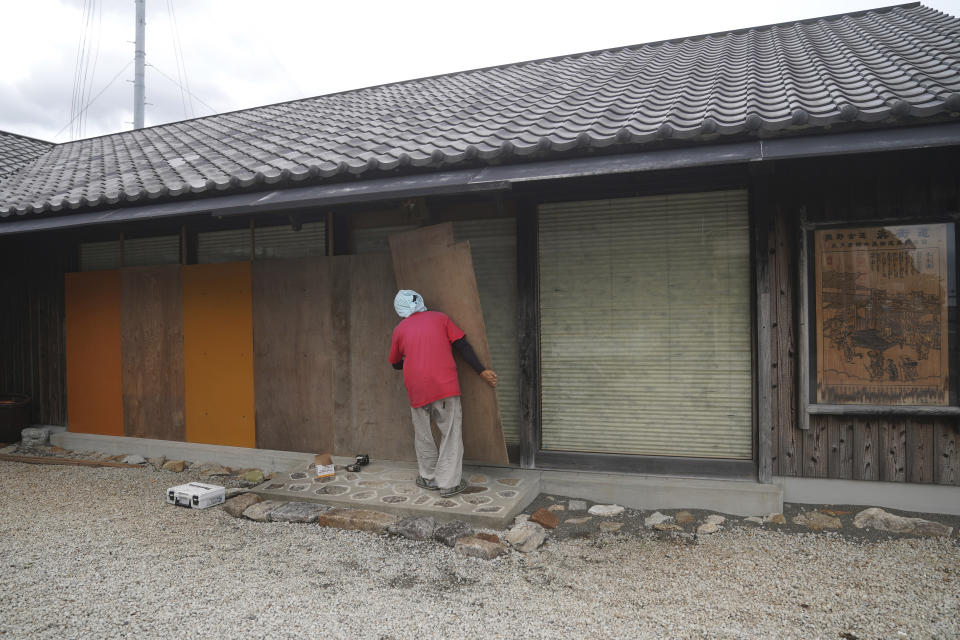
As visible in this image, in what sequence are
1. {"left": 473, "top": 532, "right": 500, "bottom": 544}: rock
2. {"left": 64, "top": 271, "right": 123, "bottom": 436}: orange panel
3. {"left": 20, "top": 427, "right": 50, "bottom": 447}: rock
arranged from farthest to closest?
{"left": 20, "top": 427, "right": 50, "bottom": 447}: rock, {"left": 64, "top": 271, "right": 123, "bottom": 436}: orange panel, {"left": 473, "top": 532, "right": 500, "bottom": 544}: rock

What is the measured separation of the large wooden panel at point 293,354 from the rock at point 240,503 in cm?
119

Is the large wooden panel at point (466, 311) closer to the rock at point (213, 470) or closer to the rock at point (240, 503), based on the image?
the rock at point (240, 503)

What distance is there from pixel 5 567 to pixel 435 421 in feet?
11.9

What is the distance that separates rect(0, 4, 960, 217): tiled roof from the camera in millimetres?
4738

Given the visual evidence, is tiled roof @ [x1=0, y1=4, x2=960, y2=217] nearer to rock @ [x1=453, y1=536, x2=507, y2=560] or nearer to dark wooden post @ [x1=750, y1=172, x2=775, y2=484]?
dark wooden post @ [x1=750, y1=172, x2=775, y2=484]

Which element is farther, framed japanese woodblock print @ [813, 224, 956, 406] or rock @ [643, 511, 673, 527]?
rock @ [643, 511, 673, 527]

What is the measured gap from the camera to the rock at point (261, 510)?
5.41m

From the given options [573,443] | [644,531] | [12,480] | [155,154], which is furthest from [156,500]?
[155,154]

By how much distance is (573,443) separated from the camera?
19.9 feet

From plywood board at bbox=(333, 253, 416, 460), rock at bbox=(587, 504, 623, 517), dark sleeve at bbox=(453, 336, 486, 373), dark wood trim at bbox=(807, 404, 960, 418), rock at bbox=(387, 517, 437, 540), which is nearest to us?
rock at bbox=(387, 517, 437, 540)

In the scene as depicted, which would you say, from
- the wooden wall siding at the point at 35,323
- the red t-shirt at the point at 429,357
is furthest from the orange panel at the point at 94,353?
the red t-shirt at the point at 429,357

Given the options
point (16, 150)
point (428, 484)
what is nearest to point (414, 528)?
point (428, 484)

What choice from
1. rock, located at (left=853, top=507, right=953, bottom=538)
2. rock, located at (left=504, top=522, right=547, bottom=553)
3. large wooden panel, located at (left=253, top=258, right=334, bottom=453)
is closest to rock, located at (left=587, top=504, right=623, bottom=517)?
rock, located at (left=504, top=522, right=547, bottom=553)

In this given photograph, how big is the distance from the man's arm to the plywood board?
110 centimetres
